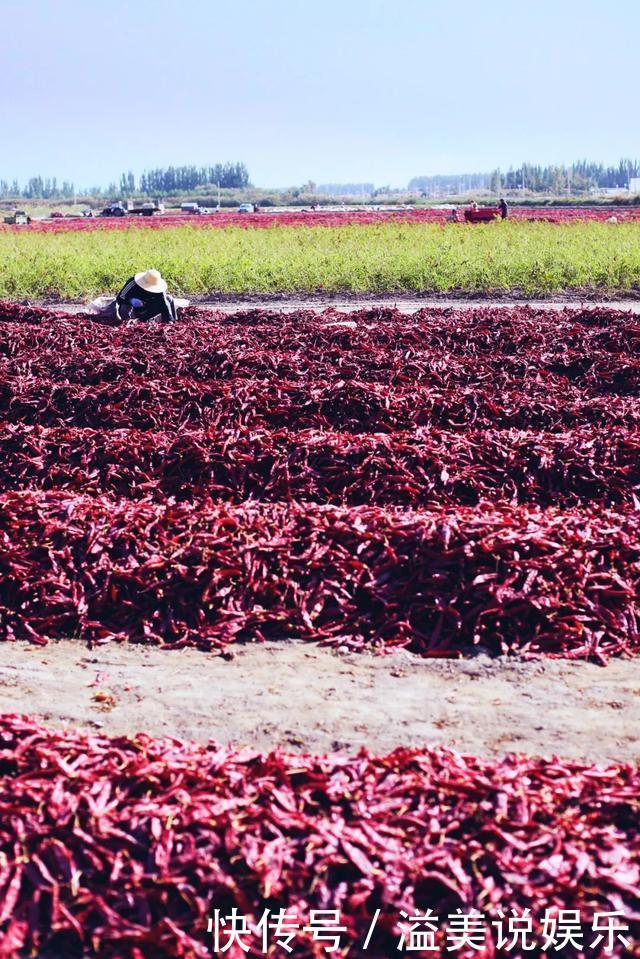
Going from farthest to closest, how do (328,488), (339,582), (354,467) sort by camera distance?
(354,467) < (328,488) < (339,582)

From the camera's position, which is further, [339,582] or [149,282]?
[149,282]

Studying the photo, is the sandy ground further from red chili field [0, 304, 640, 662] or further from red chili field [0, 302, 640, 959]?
red chili field [0, 304, 640, 662]

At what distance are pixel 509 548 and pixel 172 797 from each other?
10.2 feet

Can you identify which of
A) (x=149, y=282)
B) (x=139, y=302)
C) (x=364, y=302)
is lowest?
(x=364, y=302)

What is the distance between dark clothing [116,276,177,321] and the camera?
16.4m

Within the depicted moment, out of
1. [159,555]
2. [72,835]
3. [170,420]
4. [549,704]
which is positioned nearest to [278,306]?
[170,420]

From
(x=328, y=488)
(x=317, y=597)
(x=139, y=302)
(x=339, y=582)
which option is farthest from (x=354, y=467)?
(x=139, y=302)

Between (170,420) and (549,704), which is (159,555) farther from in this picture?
(170,420)

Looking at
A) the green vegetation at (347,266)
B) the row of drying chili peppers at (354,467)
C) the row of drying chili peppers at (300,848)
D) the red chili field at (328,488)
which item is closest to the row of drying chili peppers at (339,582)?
the red chili field at (328,488)

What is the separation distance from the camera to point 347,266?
2459 centimetres

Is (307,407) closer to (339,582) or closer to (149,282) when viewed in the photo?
(339,582)

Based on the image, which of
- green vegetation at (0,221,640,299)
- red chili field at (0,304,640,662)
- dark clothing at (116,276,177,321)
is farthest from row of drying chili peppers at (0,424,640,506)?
green vegetation at (0,221,640,299)

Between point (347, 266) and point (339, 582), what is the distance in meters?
18.8

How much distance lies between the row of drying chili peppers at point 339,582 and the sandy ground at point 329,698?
20 cm
